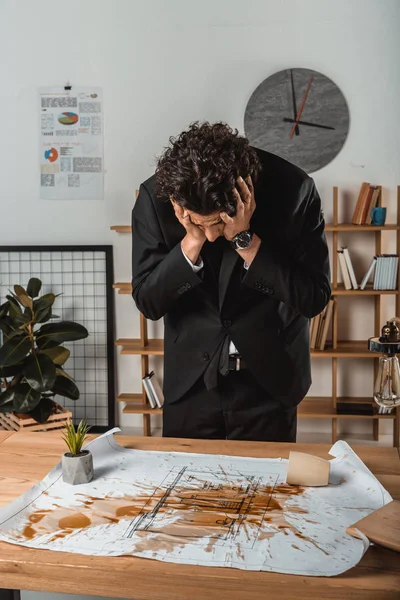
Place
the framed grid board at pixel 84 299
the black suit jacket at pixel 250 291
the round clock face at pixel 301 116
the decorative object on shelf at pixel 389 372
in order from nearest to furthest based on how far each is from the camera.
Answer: the decorative object on shelf at pixel 389 372 < the black suit jacket at pixel 250 291 < the round clock face at pixel 301 116 < the framed grid board at pixel 84 299

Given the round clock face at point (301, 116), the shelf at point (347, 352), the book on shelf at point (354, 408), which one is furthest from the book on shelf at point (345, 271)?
the book on shelf at point (354, 408)

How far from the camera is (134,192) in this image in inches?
169

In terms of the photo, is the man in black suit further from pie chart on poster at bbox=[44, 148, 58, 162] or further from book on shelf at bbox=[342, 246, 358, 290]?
pie chart on poster at bbox=[44, 148, 58, 162]

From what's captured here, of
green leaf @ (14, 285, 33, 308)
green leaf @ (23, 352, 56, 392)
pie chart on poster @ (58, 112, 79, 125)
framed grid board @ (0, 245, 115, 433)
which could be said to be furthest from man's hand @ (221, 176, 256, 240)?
pie chart on poster @ (58, 112, 79, 125)

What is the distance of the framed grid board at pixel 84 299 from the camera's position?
4348mm

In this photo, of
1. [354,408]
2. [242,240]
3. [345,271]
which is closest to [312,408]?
[354,408]

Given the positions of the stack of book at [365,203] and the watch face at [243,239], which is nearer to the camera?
the watch face at [243,239]

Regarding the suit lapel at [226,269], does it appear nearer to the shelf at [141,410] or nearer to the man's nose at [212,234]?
the man's nose at [212,234]

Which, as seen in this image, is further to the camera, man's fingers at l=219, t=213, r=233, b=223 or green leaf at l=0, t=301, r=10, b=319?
green leaf at l=0, t=301, r=10, b=319

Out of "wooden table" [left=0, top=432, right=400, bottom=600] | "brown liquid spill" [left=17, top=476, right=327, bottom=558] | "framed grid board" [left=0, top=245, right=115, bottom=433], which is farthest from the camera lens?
"framed grid board" [left=0, top=245, right=115, bottom=433]

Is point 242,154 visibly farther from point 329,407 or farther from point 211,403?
point 329,407

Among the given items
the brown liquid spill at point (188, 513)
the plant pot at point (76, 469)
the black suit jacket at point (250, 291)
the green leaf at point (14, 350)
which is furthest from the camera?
the green leaf at point (14, 350)

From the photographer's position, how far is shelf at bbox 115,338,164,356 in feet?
13.5

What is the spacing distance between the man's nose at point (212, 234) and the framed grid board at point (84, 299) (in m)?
2.59
